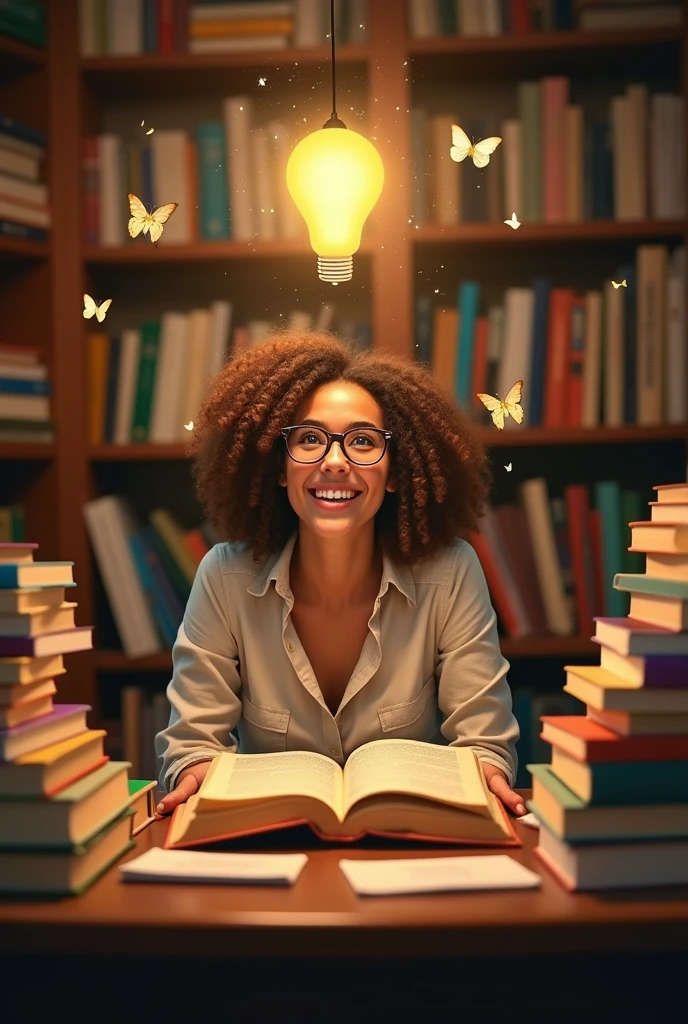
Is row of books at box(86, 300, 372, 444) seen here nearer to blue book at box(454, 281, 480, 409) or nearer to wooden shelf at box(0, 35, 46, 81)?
blue book at box(454, 281, 480, 409)

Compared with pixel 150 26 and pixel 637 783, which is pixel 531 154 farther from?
pixel 637 783

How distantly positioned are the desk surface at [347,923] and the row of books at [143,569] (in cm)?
155

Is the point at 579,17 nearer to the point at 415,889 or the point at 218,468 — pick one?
the point at 218,468

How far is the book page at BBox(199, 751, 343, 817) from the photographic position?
1.07 m

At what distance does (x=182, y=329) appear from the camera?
2.49m

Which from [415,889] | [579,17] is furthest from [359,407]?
[579,17]

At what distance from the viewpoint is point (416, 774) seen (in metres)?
1.13

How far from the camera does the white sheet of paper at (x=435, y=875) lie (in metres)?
0.94

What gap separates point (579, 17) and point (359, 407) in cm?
139

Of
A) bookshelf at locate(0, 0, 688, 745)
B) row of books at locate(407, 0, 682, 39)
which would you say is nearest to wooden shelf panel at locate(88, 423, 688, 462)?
bookshelf at locate(0, 0, 688, 745)

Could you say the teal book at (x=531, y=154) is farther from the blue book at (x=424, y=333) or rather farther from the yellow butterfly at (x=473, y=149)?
the blue book at (x=424, y=333)

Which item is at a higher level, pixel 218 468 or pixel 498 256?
pixel 498 256

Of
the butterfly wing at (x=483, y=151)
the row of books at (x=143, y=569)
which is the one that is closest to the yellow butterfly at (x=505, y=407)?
the butterfly wing at (x=483, y=151)

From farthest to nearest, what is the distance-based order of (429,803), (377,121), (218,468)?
(377,121) → (218,468) → (429,803)
